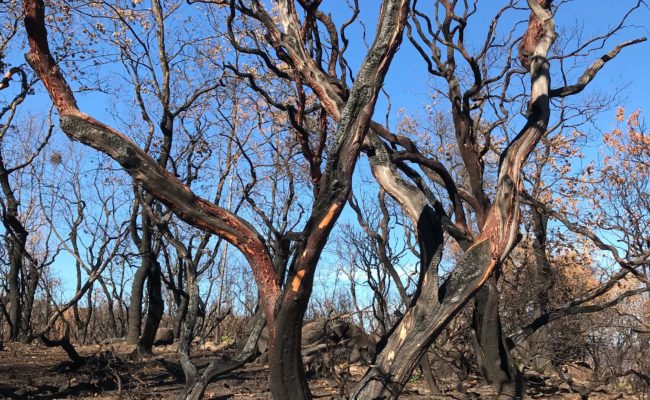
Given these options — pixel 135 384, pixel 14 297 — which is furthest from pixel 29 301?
pixel 135 384

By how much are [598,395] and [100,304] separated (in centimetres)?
2184

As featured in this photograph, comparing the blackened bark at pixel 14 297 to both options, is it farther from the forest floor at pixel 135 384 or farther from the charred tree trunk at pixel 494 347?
the charred tree trunk at pixel 494 347

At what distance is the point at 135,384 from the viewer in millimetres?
8555

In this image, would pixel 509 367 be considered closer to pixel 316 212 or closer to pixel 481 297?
pixel 481 297

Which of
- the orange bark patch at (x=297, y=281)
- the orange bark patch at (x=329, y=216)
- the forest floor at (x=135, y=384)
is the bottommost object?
the forest floor at (x=135, y=384)

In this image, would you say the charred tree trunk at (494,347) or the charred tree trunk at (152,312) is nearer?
the charred tree trunk at (494,347)

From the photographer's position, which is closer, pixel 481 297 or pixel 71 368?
pixel 481 297

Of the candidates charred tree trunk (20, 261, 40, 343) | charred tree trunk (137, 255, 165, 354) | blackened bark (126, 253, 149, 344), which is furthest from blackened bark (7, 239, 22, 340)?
charred tree trunk (137, 255, 165, 354)

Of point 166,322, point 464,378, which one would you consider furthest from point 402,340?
point 166,322

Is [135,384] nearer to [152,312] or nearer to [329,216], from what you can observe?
[152,312]

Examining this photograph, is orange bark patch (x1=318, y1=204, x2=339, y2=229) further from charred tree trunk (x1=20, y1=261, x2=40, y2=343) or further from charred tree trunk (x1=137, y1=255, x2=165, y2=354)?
charred tree trunk (x1=20, y1=261, x2=40, y2=343)

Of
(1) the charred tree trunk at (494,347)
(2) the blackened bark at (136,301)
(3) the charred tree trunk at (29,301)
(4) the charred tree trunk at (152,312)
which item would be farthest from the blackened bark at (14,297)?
(1) the charred tree trunk at (494,347)

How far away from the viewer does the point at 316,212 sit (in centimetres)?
453

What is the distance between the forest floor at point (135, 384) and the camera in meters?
8.70
